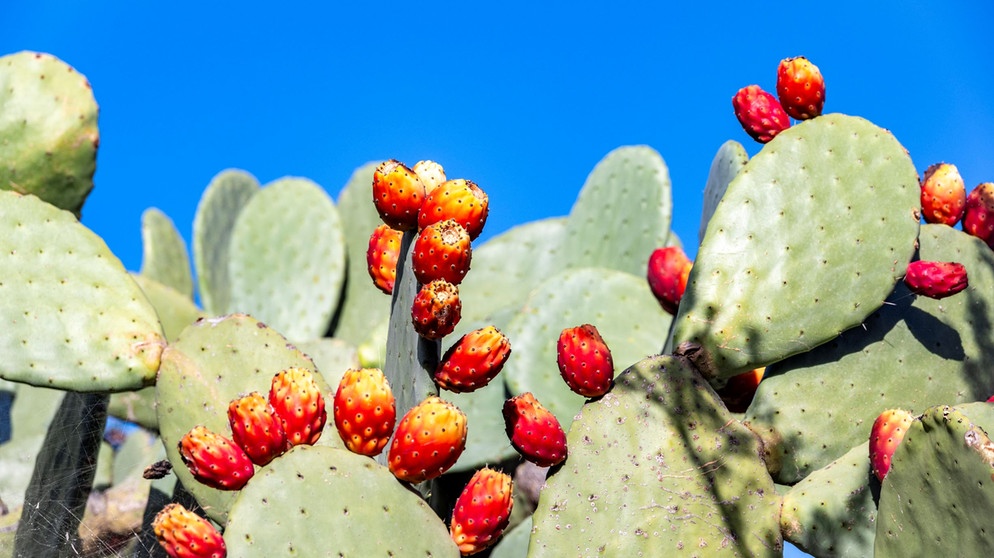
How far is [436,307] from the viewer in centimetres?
210

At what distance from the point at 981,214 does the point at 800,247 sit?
1.93 ft

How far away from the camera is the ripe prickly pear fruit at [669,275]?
10.9 ft

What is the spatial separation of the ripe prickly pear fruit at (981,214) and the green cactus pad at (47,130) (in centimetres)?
238

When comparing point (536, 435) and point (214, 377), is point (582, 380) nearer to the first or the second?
point (536, 435)

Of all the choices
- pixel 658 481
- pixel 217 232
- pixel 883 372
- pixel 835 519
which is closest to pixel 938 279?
pixel 883 372

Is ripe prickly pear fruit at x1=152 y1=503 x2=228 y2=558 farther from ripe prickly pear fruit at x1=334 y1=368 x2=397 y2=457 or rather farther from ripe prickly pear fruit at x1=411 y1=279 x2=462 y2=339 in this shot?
ripe prickly pear fruit at x1=411 y1=279 x2=462 y2=339

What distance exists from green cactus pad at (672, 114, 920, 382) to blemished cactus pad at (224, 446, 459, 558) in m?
0.76

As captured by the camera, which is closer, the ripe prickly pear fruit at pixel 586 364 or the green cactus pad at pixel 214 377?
the ripe prickly pear fruit at pixel 586 364

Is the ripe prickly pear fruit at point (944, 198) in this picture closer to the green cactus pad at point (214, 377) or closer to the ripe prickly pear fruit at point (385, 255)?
the ripe prickly pear fruit at point (385, 255)

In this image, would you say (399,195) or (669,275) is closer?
(399,195)

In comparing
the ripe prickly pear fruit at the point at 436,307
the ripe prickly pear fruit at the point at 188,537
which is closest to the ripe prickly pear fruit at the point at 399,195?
the ripe prickly pear fruit at the point at 436,307

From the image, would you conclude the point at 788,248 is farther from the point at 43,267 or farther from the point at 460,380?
the point at 43,267

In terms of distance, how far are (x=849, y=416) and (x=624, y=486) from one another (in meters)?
0.67

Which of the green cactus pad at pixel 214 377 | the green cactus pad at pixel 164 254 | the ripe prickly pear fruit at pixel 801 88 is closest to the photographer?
the green cactus pad at pixel 214 377
